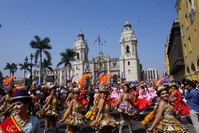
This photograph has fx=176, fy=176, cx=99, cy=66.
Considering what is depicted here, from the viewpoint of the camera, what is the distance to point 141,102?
10.3 metres

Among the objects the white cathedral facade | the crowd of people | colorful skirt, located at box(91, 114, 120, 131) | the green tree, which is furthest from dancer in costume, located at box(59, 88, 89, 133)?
the white cathedral facade

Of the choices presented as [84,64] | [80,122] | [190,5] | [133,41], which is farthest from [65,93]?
[84,64]

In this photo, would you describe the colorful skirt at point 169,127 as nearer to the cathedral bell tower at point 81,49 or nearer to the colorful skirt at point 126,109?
the colorful skirt at point 126,109

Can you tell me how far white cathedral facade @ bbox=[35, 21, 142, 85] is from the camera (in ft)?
278

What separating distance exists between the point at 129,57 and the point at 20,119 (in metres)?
83.7

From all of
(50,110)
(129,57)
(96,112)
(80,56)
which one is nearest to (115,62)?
(129,57)

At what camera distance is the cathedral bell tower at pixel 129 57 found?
275 feet

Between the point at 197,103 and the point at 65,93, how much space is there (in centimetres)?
1223

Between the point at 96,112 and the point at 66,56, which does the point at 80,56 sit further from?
the point at 96,112

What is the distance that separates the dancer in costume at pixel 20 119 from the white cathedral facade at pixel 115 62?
247ft

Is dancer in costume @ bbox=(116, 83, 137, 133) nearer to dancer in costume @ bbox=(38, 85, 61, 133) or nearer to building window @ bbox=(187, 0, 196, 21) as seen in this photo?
dancer in costume @ bbox=(38, 85, 61, 133)

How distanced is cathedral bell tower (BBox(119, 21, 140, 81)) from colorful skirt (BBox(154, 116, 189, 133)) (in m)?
81.6

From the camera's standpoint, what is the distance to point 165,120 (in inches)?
138

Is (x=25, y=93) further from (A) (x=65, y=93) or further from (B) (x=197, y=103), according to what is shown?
(A) (x=65, y=93)
